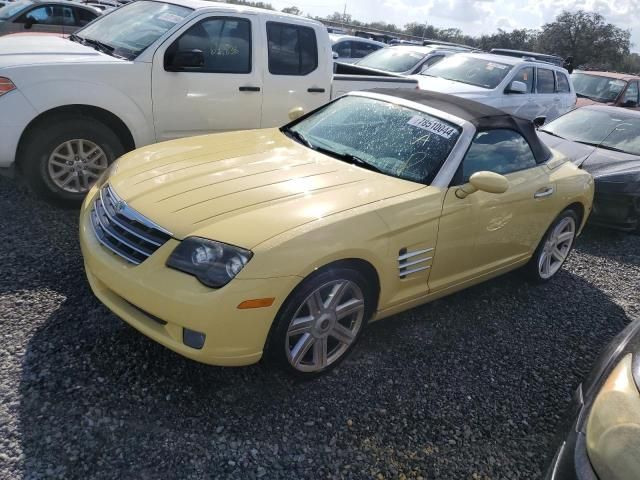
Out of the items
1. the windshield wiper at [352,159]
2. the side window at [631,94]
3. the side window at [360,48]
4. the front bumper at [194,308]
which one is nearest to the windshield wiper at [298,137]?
the windshield wiper at [352,159]

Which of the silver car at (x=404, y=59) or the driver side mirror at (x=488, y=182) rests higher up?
the driver side mirror at (x=488, y=182)

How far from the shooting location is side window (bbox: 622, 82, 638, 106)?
456 inches

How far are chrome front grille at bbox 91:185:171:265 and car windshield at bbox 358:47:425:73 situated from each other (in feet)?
29.9

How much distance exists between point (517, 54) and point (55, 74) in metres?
17.4

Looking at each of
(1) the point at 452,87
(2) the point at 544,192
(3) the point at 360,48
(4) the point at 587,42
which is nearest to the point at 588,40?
(4) the point at 587,42

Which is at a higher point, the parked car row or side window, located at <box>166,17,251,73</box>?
side window, located at <box>166,17,251,73</box>

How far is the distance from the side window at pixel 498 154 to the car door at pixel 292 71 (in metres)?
2.33

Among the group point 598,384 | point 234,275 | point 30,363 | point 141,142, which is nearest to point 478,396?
point 598,384

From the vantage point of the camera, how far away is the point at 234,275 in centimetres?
244

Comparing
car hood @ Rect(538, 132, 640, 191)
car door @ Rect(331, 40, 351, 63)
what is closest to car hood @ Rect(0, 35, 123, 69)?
car hood @ Rect(538, 132, 640, 191)

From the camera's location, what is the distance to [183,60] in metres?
4.78

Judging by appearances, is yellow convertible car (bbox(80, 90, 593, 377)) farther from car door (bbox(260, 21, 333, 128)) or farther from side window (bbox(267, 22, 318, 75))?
side window (bbox(267, 22, 318, 75))

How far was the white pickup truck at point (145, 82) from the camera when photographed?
4.31m

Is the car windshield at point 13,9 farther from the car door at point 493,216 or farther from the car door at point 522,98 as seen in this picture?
the car door at point 493,216
